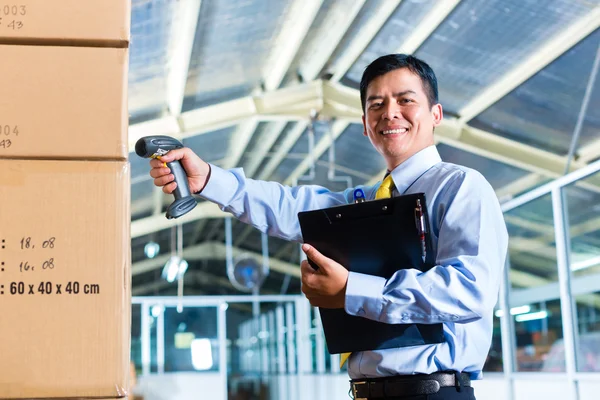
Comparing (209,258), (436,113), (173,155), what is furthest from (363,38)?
(209,258)

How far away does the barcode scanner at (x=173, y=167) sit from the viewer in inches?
47.2

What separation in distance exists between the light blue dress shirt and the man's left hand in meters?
0.02

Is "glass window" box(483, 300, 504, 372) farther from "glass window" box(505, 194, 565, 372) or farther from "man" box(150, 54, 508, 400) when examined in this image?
"man" box(150, 54, 508, 400)

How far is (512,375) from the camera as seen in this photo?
15.4 ft

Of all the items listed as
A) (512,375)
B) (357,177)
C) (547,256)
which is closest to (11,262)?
(547,256)

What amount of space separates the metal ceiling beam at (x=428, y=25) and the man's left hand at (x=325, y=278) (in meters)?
3.66

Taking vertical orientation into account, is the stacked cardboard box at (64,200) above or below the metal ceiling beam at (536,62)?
below

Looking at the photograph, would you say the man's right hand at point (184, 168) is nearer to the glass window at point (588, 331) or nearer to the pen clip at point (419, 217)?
the pen clip at point (419, 217)

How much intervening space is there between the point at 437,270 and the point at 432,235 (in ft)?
0.42

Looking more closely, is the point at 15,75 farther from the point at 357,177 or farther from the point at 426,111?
the point at 357,177

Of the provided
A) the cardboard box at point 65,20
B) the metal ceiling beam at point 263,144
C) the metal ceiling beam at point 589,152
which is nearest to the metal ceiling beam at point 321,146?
the metal ceiling beam at point 263,144

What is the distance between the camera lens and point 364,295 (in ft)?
4.00

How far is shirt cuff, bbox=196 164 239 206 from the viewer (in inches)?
55.6

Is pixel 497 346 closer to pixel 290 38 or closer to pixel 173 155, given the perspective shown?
pixel 290 38
